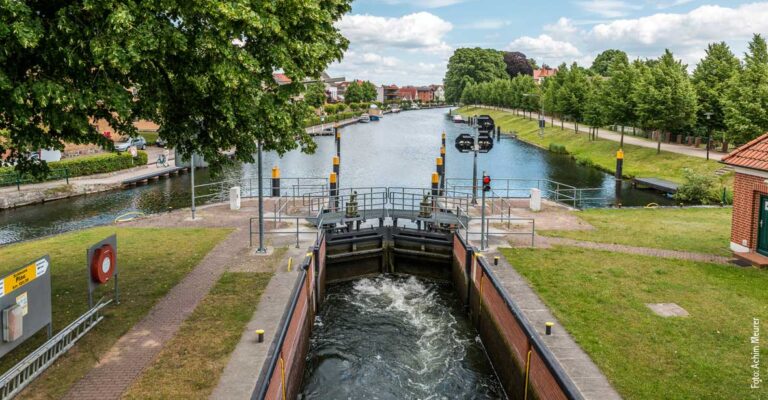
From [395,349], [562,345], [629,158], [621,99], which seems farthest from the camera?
[621,99]

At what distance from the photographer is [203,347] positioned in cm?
1251

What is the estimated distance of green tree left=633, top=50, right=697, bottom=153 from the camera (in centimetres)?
4956

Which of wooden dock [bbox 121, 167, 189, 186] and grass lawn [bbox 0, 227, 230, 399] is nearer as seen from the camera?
grass lawn [bbox 0, 227, 230, 399]

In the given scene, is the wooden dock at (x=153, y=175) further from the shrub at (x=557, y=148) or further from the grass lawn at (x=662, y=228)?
the shrub at (x=557, y=148)

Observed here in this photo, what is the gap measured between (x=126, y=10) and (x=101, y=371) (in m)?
6.88

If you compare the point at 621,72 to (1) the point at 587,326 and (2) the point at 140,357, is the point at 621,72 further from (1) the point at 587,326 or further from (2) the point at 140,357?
(2) the point at 140,357

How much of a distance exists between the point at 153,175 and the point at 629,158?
41335 millimetres

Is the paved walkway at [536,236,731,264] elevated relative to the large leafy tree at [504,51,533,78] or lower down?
lower down

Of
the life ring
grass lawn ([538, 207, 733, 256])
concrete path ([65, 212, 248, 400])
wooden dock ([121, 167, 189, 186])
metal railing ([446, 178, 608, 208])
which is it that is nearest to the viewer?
concrete path ([65, 212, 248, 400])

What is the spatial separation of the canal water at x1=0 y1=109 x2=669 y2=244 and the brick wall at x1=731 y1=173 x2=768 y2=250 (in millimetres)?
19026

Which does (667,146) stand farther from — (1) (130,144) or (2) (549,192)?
(1) (130,144)

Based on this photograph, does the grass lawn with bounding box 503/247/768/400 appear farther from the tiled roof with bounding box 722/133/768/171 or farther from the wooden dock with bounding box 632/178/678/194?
the wooden dock with bounding box 632/178/678/194

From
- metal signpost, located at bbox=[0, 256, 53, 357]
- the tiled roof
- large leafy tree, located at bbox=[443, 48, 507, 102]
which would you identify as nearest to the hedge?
metal signpost, located at bbox=[0, 256, 53, 357]

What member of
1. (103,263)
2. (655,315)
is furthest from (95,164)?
(655,315)
